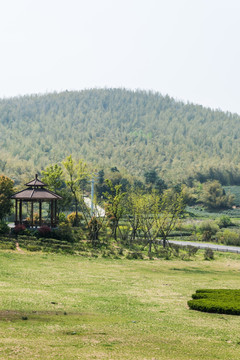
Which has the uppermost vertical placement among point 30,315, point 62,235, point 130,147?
point 130,147

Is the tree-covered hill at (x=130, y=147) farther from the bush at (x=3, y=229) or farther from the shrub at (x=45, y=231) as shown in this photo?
the bush at (x=3, y=229)

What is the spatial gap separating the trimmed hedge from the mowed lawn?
505 millimetres

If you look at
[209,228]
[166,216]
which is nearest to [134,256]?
[166,216]

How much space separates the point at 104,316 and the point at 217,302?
5140 mm

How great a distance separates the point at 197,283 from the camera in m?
25.4

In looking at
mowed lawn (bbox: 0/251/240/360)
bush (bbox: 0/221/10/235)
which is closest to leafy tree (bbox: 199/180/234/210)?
bush (bbox: 0/221/10/235)

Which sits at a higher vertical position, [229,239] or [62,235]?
[62,235]

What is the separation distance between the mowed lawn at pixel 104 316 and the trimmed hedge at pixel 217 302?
1.66 ft

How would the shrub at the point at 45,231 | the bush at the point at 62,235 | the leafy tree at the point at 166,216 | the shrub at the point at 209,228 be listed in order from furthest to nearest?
the shrub at the point at 209,228, the leafy tree at the point at 166,216, the bush at the point at 62,235, the shrub at the point at 45,231

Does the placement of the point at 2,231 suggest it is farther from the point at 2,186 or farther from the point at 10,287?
the point at 10,287

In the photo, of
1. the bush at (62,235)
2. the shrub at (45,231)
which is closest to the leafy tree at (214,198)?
the bush at (62,235)

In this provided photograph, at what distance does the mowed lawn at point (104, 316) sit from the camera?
1197 cm

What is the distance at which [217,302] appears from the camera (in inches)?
728

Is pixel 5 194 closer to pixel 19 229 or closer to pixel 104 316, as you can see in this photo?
pixel 19 229
